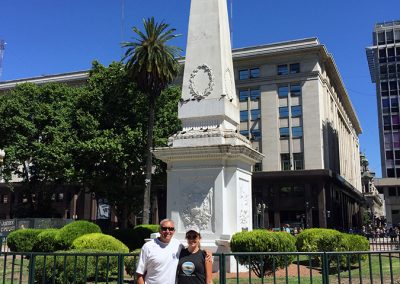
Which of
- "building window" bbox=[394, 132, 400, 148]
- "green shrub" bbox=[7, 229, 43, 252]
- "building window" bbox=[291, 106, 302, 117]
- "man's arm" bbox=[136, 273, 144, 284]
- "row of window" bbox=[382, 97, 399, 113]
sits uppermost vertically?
"row of window" bbox=[382, 97, 399, 113]

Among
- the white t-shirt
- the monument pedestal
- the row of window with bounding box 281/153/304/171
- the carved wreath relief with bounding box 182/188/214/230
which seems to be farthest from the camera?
the row of window with bounding box 281/153/304/171

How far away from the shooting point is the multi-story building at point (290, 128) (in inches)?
2074

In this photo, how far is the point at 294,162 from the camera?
180 ft

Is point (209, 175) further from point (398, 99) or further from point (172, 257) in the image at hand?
point (398, 99)

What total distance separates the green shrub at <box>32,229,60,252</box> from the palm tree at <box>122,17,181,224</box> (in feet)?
35.8

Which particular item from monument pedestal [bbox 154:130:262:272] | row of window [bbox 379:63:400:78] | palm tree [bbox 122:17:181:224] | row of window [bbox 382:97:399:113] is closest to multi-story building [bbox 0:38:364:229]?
palm tree [bbox 122:17:181:224]

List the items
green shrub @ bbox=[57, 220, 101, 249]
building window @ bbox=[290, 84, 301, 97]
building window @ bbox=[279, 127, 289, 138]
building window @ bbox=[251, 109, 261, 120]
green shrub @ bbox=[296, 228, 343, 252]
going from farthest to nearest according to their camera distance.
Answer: building window @ bbox=[251, 109, 261, 120] → building window @ bbox=[290, 84, 301, 97] → building window @ bbox=[279, 127, 289, 138] → green shrub @ bbox=[57, 220, 101, 249] → green shrub @ bbox=[296, 228, 343, 252]

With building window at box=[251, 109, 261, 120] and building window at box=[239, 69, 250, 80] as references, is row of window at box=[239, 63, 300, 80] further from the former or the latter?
building window at box=[251, 109, 261, 120]

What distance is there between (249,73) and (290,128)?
9.21 m

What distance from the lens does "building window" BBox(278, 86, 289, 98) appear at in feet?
185

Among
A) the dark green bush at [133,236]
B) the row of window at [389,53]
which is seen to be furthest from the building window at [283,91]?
the row of window at [389,53]

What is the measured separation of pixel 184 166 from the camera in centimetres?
1396

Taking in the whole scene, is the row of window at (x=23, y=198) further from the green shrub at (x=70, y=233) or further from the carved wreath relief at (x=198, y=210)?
the carved wreath relief at (x=198, y=210)

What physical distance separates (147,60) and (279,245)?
75.2 feet
